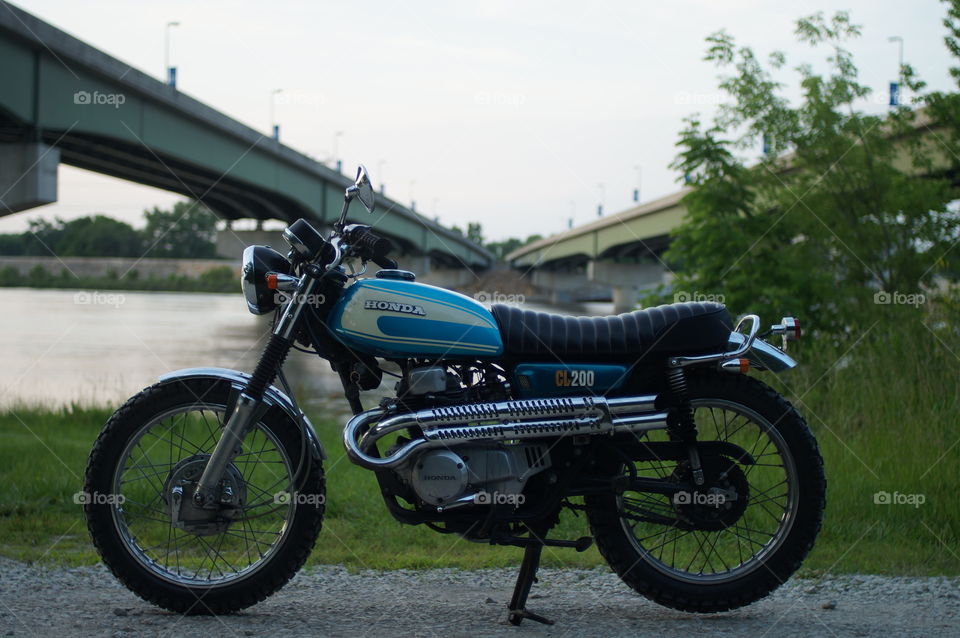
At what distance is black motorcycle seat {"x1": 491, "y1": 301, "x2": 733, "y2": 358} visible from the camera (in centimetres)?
358

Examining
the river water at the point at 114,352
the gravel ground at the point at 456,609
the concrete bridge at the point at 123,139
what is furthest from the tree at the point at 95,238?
the gravel ground at the point at 456,609

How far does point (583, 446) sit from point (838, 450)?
3409 millimetres

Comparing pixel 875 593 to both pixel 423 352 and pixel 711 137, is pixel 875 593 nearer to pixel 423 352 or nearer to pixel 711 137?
pixel 423 352

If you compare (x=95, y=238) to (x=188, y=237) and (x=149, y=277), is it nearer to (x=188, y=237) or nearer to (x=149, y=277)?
(x=149, y=277)

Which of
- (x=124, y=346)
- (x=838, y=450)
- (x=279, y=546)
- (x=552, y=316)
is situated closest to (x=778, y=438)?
(x=552, y=316)

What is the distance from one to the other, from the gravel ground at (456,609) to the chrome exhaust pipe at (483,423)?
63 centimetres

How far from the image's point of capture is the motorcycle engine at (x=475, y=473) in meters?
3.47

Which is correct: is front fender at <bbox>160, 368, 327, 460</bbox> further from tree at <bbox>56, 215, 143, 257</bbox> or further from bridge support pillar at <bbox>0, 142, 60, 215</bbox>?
tree at <bbox>56, 215, 143, 257</bbox>

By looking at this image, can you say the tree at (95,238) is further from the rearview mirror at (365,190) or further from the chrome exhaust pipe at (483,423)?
the chrome exhaust pipe at (483,423)

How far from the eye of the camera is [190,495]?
3678 mm

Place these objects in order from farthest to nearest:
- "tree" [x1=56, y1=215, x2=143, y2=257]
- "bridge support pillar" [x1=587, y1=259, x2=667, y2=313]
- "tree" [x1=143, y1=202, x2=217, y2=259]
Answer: "tree" [x1=56, y1=215, x2=143, y2=257] < "tree" [x1=143, y1=202, x2=217, y2=259] < "bridge support pillar" [x1=587, y1=259, x2=667, y2=313]

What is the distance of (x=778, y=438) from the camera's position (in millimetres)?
3727

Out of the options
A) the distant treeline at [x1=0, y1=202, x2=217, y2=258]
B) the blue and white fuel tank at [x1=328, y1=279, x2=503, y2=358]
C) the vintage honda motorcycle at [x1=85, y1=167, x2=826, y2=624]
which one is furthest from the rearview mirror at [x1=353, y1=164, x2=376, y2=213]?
the distant treeline at [x1=0, y1=202, x2=217, y2=258]

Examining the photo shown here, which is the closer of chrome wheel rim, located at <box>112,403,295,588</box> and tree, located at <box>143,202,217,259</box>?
chrome wheel rim, located at <box>112,403,295,588</box>
